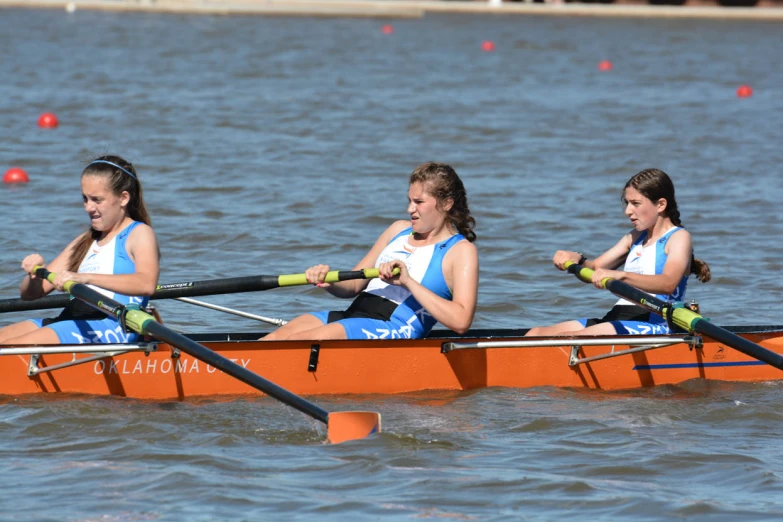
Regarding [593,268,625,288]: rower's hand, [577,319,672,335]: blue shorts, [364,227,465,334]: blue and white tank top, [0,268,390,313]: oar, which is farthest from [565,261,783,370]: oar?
[0,268,390,313]: oar

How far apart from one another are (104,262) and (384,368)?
59.2 inches

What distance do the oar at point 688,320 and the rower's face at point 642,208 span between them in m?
0.38

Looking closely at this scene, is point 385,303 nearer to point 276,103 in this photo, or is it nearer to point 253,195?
point 253,195

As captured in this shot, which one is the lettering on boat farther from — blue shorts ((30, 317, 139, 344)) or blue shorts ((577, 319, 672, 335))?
blue shorts ((577, 319, 672, 335))

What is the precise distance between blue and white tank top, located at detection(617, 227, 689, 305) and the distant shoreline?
113ft

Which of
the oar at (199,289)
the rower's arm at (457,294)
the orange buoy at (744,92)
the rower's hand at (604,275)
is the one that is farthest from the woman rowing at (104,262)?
the orange buoy at (744,92)

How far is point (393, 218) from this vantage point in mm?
11539

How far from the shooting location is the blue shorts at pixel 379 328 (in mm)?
6188

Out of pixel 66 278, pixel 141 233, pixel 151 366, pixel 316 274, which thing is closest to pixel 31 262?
pixel 66 278

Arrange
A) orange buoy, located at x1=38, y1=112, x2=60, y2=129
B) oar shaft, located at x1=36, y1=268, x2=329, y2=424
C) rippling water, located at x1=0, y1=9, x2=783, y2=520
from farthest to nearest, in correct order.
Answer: orange buoy, located at x1=38, y1=112, x2=60, y2=129
oar shaft, located at x1=36, y1=268, x2=329, y2=424
rippling water, located at x1=0, y1=9, x2=783, y2=520

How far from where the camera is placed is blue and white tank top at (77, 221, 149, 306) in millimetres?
5898

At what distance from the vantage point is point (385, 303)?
6309mm

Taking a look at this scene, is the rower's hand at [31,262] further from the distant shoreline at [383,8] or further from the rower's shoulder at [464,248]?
the distant shoreline at [383,8]

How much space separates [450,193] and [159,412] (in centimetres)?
180
